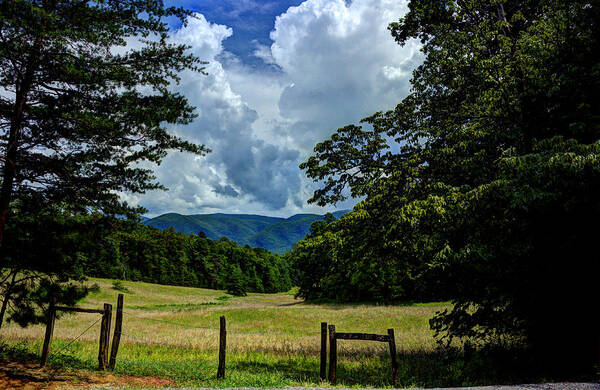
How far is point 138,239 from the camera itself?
9.80 meters

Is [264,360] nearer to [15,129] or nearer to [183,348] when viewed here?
[183,348]

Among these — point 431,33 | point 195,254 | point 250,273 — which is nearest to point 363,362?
point 431,33

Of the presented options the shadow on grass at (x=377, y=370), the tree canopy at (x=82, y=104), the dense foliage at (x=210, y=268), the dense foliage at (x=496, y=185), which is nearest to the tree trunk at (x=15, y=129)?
the tree canopy at (x=82, y=104)

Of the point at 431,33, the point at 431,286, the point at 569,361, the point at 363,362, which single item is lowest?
the point at 363,362

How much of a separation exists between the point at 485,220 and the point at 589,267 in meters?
3.30

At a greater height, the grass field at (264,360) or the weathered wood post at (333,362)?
the weathered wood post at (333,362)

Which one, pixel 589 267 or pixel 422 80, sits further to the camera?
pixel 422 80

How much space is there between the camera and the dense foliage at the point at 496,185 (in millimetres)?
8711

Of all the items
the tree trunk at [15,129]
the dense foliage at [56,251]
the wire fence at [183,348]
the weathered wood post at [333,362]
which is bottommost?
the wire fence at [183,348]

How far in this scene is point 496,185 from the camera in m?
8.19

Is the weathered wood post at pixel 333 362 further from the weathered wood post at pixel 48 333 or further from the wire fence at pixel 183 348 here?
the weathered wood post at pixel 48 333

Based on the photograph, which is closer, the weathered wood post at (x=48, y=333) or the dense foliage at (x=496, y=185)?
the dense foliage at (x=496, y=185)

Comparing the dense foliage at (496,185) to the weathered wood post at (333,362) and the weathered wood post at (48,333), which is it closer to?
the weathered wood post at (333,362)

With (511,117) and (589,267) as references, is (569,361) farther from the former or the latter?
(511,117)
